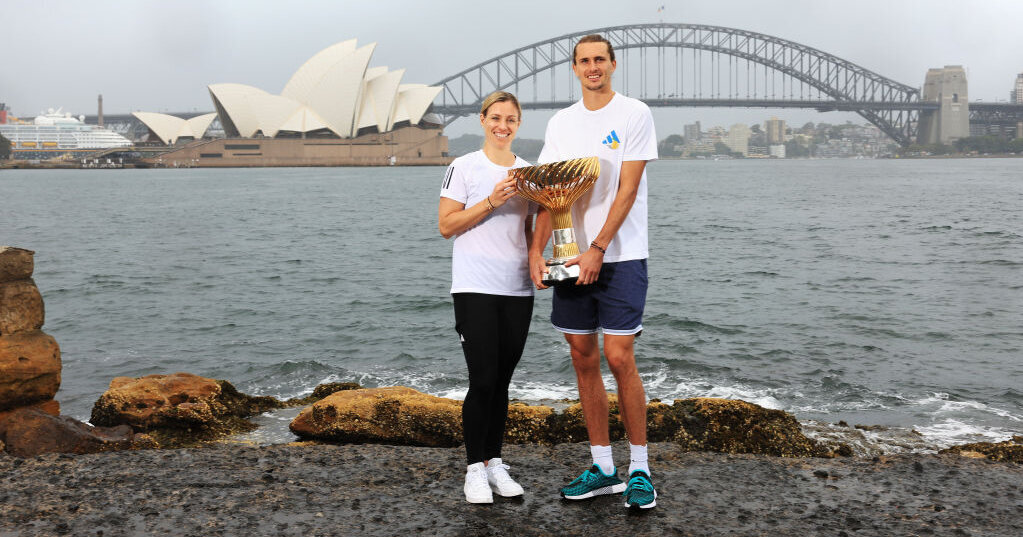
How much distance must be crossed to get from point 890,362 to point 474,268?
692cm

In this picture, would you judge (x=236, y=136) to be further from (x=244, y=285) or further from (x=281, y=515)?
(x=281, y=515)

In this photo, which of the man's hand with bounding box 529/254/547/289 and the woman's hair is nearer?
the man's hand with bounding box 529/254/547/289

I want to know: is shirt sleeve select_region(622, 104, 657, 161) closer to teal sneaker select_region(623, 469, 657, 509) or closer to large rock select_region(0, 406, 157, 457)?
teal sneaker select_region(623, 469, 657, 509)

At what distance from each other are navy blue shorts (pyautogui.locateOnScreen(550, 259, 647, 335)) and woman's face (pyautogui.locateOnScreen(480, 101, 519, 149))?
0.53 m

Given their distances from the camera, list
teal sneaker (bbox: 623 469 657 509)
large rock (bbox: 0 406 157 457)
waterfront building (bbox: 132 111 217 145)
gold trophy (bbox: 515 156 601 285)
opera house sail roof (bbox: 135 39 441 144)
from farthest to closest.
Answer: waterfront building (bbox: 132 111 217 145) → opera house sail roof (bbox: 135 39 441 144) → large rock (bbox: 0 406 157 457) → teal sneaker (bbox: 623 469 657 509) → gold trophy (bbox: 515 156 601 285)

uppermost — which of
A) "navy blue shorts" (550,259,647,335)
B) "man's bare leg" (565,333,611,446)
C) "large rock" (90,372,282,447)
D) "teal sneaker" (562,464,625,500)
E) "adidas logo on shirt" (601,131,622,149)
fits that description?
"adidas logo on shirt" (601,131,622,149)

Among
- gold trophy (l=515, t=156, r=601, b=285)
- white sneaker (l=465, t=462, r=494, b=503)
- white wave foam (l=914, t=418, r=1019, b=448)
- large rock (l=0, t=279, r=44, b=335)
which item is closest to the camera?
gold trophy (l=515, t=156, r=601, b=285)

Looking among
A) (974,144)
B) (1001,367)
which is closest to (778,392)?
(1001,367)

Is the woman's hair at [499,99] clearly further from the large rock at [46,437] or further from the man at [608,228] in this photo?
the large rock at [46,437]

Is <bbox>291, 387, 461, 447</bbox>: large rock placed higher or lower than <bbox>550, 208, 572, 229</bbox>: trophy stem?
lower

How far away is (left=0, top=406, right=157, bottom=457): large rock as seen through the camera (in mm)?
3742

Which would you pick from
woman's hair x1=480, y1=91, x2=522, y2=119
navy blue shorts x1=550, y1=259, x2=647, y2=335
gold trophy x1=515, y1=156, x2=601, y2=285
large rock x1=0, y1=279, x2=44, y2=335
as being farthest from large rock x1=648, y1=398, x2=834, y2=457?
large rock x1=0, y1=279, x2=44, y2=335

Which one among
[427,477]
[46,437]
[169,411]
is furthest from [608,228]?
[169,411]

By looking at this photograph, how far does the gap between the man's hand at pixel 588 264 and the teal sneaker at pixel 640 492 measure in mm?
701
